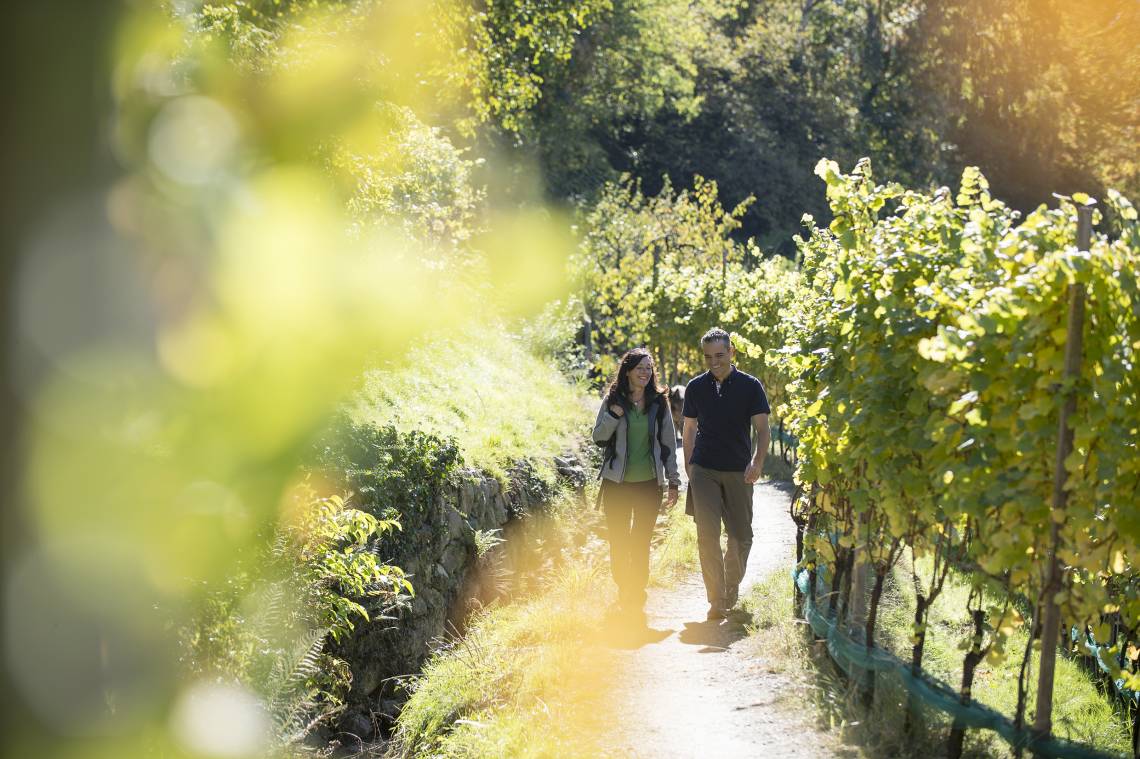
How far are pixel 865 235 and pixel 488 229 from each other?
23.6 m

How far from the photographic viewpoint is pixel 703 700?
634cm

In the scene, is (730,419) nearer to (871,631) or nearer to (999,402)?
(871,631)

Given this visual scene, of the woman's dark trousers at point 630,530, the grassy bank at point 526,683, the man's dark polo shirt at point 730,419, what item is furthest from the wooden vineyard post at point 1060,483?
the woman's dark trousers at point 630,530

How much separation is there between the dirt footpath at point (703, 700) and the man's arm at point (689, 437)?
47.0 inches

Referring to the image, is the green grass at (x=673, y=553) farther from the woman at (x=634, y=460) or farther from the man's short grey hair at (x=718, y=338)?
the man's short grey hair at (x=718, y=338)

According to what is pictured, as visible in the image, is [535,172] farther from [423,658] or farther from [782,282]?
[423,658]

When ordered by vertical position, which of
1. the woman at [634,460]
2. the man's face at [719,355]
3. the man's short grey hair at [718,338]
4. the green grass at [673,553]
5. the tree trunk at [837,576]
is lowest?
the green grass at [673,553]

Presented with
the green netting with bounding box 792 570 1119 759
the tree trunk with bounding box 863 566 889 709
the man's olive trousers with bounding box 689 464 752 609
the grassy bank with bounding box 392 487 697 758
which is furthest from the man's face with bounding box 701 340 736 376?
the tree trunk with bounding box 863 566 889 709

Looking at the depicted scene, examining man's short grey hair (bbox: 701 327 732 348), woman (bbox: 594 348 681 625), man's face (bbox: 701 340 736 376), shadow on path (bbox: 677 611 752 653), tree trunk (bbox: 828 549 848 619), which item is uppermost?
man's short grey hair (bbox: 701 327 732 348)

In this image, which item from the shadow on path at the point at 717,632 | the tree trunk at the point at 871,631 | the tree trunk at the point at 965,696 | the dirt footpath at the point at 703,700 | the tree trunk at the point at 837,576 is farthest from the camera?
the shadow on path at the point at 717,632

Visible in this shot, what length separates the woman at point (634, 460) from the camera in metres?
8.06

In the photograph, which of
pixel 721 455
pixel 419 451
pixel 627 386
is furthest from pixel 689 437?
pixel 419 451

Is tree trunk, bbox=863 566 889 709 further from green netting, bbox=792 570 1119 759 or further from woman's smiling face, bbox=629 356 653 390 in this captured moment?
woman's smiling face, bbox=629 356 653 390

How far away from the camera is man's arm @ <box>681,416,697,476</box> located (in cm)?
815
